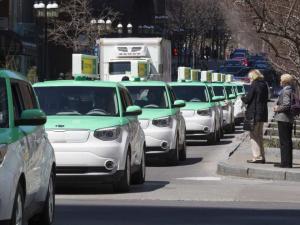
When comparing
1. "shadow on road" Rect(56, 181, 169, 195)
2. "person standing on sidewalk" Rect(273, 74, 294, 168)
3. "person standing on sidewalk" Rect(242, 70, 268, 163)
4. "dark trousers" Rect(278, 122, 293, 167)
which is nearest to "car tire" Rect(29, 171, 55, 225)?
"shadow on road" Rect(56, 181, 169, 195)

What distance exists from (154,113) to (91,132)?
221 inches

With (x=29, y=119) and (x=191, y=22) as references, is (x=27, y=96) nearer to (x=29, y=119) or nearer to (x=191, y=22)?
(x=29, y=119)

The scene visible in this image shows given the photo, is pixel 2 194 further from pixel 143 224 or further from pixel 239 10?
pixel 239 10

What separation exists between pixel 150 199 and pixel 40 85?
293 centimetres

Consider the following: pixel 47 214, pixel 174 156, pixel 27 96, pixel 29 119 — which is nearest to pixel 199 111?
pixel 174 156

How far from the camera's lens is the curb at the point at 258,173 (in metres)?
15.5

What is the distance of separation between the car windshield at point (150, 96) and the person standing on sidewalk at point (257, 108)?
2.31 metres

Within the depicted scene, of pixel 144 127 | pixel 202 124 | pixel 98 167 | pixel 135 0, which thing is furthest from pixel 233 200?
pixel 135 0

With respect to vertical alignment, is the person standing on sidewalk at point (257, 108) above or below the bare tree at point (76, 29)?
below

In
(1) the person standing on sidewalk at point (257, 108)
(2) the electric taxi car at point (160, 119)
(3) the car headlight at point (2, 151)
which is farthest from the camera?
(2) the electric taxi car at point (160, 119)

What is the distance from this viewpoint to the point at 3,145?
7309 mm

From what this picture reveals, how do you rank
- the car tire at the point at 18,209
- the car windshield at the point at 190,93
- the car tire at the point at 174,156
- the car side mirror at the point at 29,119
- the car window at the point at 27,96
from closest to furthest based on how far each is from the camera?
the car tire at the point at 18,209 < the car side mirror at the point at 29,119 < the car window at the point at 27,96 < the car tire at the point at 174,156 < the car windshield at the point at 190,93

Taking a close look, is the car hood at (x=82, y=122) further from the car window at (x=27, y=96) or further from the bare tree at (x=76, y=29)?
the bare tree at (x=76, y=29)

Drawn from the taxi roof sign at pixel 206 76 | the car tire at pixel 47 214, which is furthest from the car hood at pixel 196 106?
the car tire at pixel 47 214
